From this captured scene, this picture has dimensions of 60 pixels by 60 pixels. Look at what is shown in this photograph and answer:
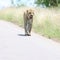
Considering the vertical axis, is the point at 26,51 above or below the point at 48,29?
above

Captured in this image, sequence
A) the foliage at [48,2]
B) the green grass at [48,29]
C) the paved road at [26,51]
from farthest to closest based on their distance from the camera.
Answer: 1. the foliage at [48,2]
2. the green grass at [48,29]
3. the paved road at [26,51]

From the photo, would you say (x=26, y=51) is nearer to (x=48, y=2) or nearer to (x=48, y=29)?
(x=48, y=29)

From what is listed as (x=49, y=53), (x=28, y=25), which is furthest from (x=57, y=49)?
(x=28, y=25)

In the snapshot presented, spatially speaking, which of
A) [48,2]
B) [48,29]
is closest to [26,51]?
[48,29]

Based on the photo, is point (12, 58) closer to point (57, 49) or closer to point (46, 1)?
point (57, 49)

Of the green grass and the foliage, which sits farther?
the foliage

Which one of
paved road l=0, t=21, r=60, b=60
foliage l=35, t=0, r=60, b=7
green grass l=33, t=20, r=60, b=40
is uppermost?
paved road l=0, t=21, r=60, b=60

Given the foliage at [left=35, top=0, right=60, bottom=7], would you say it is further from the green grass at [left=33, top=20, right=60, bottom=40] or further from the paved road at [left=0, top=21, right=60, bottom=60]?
the paved road at [left=0, top=21, right=60, bottom=60]

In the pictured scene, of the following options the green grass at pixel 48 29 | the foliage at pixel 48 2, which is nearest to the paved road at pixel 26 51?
the green grass at pixel 48 29

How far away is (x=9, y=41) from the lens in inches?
560

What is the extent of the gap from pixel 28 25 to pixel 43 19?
22.6 feet

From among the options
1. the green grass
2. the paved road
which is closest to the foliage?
the green grass

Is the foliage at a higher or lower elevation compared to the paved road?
lower

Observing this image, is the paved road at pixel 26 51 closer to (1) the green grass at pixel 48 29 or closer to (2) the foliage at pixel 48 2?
(1) the green grass at pixel 48 29
